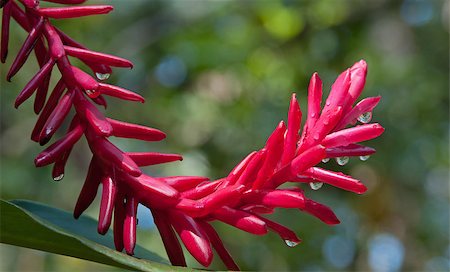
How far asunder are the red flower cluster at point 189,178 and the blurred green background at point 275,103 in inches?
77.6

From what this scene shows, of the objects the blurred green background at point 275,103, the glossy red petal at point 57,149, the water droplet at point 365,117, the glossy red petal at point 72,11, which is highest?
the glossy red petal at point 72,11

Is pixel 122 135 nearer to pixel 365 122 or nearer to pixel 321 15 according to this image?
pixel 365 122

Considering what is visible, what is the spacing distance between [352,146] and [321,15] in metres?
2.84

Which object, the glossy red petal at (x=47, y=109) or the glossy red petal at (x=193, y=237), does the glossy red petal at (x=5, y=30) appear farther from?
the glossy red petal at (x=193, y=237)

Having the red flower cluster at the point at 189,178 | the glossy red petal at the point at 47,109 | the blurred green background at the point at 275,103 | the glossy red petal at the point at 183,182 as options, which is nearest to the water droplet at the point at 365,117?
the red flower cluster at the point at 189,178

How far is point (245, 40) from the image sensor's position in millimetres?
3455

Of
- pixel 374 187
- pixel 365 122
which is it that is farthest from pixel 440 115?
pixel 365 122

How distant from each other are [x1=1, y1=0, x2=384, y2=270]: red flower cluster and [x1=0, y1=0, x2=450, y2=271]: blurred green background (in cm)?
197

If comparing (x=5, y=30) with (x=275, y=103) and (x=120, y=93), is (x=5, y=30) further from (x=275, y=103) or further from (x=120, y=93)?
(x=275, y=103)

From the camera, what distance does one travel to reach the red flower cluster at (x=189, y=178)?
1.98 feet

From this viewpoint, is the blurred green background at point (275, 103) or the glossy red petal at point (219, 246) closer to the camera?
the glossy red petal at point (219, 246)

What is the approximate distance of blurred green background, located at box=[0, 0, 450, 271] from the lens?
2.86 meters

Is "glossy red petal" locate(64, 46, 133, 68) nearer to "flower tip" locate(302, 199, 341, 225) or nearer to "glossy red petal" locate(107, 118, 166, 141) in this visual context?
"glossy red petal" locate(107, 118, 166, 141)

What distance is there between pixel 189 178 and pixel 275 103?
7.50 feet
